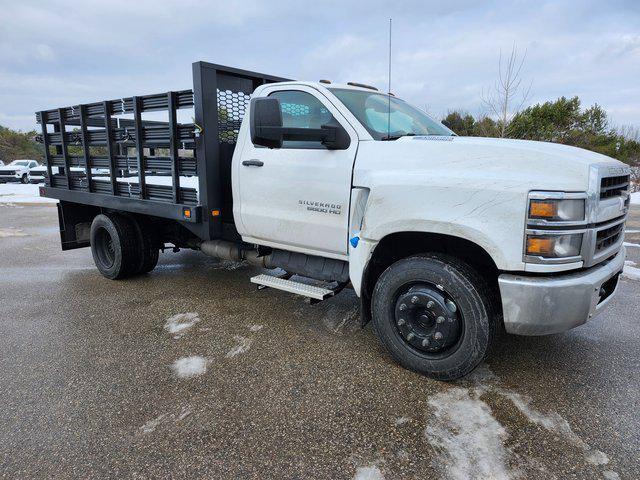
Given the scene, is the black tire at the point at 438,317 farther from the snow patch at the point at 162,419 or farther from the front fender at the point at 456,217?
the snow patch at the point at 162,419

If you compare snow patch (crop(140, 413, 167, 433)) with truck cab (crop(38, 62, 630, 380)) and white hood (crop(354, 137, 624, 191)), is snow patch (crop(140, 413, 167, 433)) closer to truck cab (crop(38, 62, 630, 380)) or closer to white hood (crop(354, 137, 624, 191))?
truck cab (crop(38, 62, 630, 380))

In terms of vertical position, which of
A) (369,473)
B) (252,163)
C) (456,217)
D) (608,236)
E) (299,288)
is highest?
(252,163)

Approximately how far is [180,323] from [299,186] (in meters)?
1.73

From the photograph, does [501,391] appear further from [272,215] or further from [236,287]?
[236,287]

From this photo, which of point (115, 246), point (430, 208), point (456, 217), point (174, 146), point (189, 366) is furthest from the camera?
point (115, 246)

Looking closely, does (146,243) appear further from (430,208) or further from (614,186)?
(614,186)

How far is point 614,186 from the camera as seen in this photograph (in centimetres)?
278

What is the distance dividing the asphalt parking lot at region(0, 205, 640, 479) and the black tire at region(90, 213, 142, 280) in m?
0.90

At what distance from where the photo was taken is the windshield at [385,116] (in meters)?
3.42

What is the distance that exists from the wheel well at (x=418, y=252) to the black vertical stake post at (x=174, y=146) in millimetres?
2262

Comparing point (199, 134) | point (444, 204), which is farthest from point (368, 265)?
point (199, 134)

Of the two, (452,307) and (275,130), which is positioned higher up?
(275,130)

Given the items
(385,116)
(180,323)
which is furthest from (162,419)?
(385,116)

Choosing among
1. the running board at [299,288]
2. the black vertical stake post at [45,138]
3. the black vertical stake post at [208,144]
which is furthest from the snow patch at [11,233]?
the running board at [299,288]
